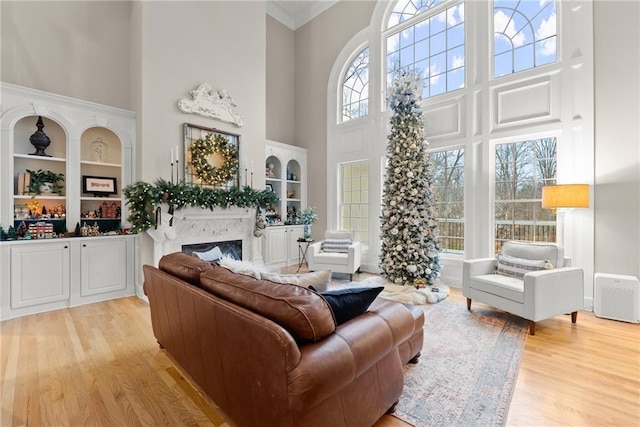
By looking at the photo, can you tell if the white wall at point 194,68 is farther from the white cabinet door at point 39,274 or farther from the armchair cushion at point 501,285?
the armchair cushion at point 501,285

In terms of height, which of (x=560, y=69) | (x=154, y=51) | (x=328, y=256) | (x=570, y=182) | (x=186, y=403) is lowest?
(x=186, y=403)

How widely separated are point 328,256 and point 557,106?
13.2 feet

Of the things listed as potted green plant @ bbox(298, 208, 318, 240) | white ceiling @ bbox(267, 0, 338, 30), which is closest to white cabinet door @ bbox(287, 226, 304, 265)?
potted green plant @ bbox(298, 208, 318, 240)

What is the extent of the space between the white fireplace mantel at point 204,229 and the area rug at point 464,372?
3.41m

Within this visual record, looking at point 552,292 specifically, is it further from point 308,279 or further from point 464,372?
Result: point 308,279

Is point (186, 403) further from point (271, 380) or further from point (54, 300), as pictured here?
point (54, 300)

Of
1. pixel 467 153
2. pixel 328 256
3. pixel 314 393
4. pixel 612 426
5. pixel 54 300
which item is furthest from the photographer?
pixel 328 256

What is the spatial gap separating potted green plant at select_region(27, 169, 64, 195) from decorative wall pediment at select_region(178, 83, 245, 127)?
194 cm

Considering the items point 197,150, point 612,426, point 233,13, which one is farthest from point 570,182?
point 233,13

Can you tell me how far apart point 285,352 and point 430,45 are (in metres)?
5.92

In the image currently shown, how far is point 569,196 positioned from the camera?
3441mm

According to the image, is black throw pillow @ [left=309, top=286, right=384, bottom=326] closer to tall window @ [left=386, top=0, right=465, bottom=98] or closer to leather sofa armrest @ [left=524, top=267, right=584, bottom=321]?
leather sofa armrest @ [left=524, top=267, right=584, bottom=321]

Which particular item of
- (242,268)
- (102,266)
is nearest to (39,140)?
(102,266)

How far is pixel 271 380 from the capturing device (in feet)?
4.08
